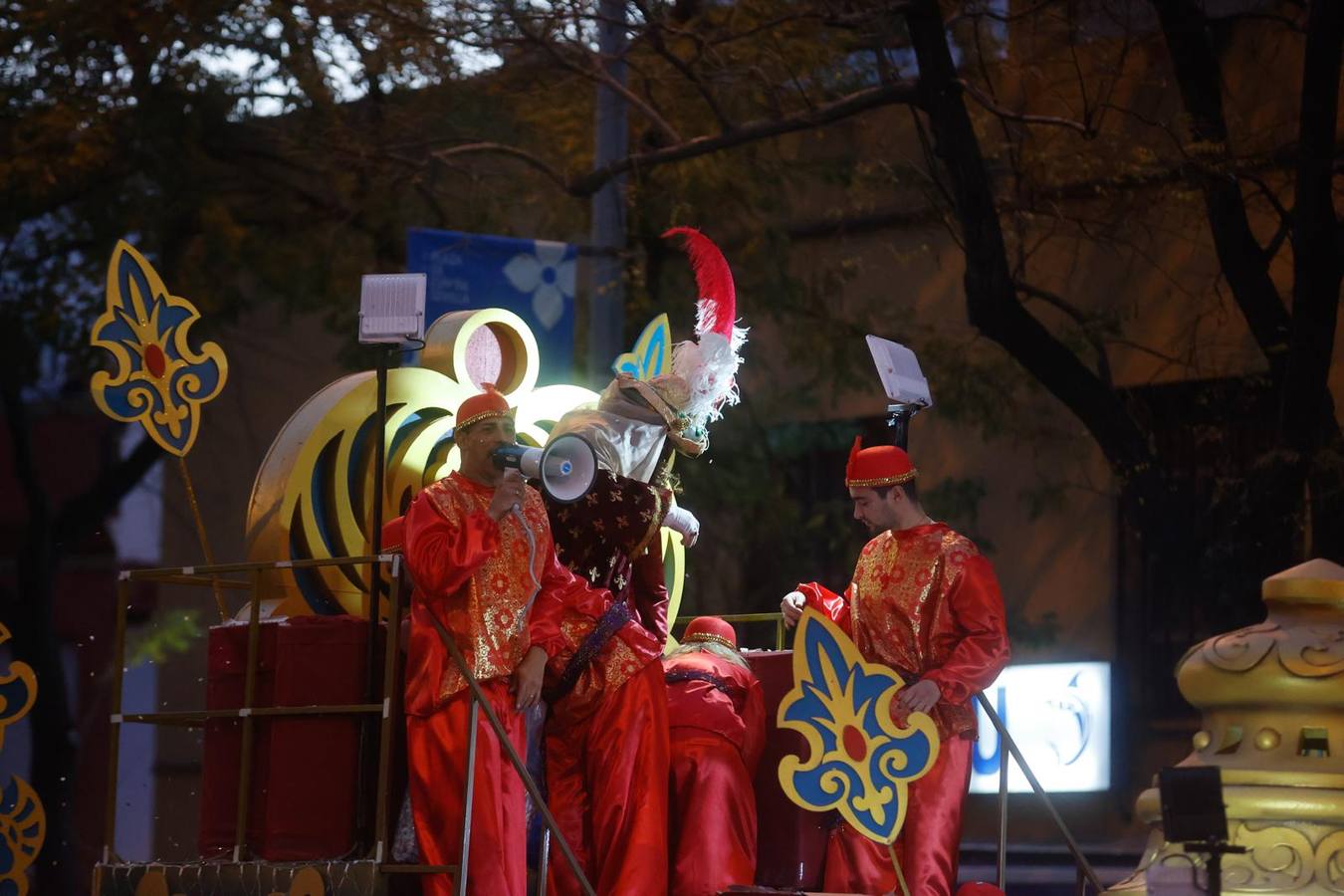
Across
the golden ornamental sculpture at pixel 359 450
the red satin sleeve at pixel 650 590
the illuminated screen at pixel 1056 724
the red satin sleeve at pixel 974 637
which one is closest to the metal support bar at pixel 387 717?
the golden ornamental sculpture at pixel 359 450

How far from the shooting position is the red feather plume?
6848mm

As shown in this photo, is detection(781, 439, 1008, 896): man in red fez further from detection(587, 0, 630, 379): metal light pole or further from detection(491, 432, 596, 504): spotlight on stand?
detection(587, 0, 630, 379): metal light pole

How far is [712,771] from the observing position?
20.6 feet

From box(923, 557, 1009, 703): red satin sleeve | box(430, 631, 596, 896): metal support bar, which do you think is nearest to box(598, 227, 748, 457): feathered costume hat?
box(923, 557, 1009, 703): red satin sleeve

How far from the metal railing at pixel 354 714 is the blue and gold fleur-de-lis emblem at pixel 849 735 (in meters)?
0.76

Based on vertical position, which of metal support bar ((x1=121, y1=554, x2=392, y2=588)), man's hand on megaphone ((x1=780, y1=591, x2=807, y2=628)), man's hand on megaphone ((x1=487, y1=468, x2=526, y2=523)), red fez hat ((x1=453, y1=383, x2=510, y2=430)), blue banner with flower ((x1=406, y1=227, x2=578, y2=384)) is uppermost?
blue banner with flower ((x1=406, y1=227, x2=578, y2=384))

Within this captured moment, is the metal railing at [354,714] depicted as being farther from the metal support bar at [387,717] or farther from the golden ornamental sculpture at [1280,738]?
the golden ornamental sculpture at [1280,738]

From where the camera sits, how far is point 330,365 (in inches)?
647

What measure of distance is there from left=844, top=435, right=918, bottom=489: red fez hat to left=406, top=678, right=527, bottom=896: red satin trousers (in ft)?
4.67

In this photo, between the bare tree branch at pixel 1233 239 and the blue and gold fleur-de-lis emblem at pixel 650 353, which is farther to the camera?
the bare tree branch at pixel 1233 239

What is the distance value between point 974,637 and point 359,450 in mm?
2207

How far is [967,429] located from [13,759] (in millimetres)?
9613

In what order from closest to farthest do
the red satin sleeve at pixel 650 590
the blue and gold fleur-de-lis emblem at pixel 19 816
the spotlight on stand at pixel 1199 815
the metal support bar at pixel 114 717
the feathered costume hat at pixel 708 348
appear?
the spotlight on stand at pixel 1199 815 → the metal support bar at pixel 114 717 → the red satin sleeve at pixel 650 590 → the feathered costume hat at pixel 708 348 → the blue and gold fleur-de-lis emblem at pixel 19 816

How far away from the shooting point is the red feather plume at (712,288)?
22.5 ft
